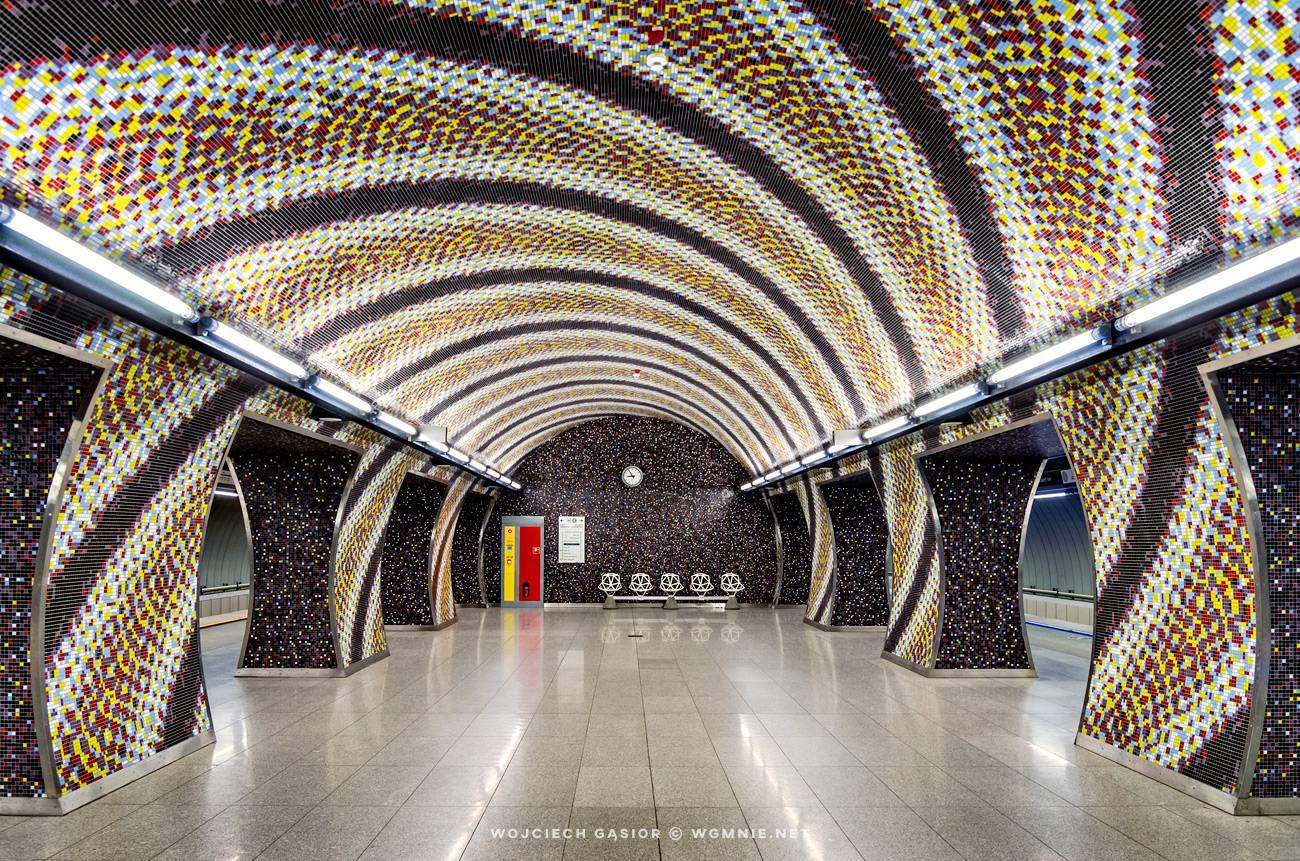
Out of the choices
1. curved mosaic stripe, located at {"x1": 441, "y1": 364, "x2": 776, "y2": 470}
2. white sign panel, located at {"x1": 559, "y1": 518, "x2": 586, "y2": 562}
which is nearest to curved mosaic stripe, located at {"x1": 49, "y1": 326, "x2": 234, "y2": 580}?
curved mosaic stripe, located at {"x1": 441, "y1": 364, "x2": 776, "y2": 470}

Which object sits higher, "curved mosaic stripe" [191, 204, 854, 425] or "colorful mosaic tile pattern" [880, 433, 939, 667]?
"curved mosaic stripe" [191, 204, 854, 425]

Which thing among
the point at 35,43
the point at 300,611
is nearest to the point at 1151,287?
the point at 35,43

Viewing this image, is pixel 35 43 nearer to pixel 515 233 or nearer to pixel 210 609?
pixel 515 233

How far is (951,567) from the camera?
10430 millimetres

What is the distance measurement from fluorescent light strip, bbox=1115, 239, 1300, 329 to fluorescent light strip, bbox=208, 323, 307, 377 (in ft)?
20.1

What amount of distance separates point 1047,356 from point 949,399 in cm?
186

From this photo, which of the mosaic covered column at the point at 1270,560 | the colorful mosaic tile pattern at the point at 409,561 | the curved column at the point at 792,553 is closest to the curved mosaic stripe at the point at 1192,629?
the mosaic covered column at the point at 1270,560

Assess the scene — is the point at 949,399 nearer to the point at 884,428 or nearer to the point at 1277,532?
the point at 884,428

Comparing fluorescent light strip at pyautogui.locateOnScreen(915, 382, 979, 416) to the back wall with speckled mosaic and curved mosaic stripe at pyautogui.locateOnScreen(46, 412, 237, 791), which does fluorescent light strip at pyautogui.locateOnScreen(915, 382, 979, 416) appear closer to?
curved mosaic stripe at pyautogui.locateOnScreen(46, 412, 237, 791)

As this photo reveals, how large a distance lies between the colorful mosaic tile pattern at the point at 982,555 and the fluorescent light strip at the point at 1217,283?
5.61m

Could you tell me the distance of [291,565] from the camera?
1066cm

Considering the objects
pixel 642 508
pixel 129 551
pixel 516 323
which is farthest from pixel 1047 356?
pixel 642 508

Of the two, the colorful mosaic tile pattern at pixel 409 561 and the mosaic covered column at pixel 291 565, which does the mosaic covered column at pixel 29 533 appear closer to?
the mosaic covered column at pixel 291 565

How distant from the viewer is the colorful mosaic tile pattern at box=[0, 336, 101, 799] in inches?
208
